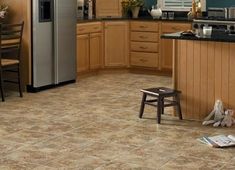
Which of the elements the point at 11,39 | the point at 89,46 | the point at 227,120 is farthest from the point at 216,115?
the point at 89,46

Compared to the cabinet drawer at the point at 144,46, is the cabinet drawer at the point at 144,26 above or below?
above

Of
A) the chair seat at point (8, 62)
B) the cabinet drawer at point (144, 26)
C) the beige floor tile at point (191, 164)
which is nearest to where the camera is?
the beige floor tile at point (191, 164)

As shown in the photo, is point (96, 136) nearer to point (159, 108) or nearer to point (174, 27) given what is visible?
point (159, 108)

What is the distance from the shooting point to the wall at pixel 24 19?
6.95 m

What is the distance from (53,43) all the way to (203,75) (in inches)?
100

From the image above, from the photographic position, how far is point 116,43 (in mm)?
8719

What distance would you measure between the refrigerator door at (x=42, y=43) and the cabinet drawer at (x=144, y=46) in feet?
6.08

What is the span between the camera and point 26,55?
7.04 meters

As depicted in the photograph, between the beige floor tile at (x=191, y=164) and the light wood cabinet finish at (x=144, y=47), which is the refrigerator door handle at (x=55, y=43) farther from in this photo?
the beige floor tile at (x=191, y=164)

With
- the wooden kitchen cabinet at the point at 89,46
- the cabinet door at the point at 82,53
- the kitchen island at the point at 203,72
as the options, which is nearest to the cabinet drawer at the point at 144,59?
the wooden kitchen cabinet at the point at 89,46

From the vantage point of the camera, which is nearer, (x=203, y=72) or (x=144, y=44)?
(x=203, y=72)

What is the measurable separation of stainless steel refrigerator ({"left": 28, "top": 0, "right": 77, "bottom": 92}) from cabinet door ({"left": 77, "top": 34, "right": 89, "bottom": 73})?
11.0 inches

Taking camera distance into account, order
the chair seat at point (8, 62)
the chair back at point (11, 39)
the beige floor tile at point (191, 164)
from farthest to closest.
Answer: the chair back at point (11, 39) → the chair seat at point (8, 62) → the beige floor tile at point (191, 164)

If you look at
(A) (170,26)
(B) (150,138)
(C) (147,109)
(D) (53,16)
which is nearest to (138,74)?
(A) (170,26)
